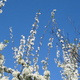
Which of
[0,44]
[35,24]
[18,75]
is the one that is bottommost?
[18,75]

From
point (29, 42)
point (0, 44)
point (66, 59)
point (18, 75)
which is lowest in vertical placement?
point (18, 75)

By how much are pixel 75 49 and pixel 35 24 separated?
134 inches

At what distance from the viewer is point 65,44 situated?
32.0ft

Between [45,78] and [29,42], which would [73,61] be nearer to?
[29,42]

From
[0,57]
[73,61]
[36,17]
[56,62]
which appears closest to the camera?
[0,57]

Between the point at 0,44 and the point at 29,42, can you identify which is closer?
the point at 0,44

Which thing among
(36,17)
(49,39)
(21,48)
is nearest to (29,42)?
(21,48)

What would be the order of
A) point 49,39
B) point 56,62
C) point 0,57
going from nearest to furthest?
1. point 0,57
2. point 49,39
3. point 56,62

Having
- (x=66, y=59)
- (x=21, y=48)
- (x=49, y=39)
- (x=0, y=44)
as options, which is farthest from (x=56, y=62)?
(x=0, y=44)

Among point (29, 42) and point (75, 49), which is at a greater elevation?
point (75, 49)

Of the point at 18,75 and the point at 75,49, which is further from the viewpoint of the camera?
the point at 75,49

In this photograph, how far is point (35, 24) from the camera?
22.3 feet

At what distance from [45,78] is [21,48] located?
4.82 m

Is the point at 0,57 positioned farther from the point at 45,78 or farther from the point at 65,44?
the point at 65,44
